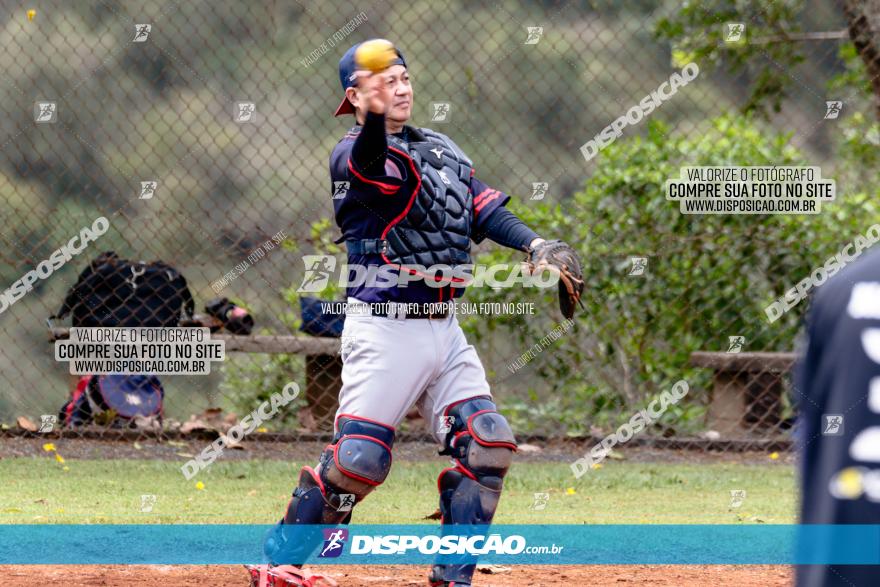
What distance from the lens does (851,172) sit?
944cm

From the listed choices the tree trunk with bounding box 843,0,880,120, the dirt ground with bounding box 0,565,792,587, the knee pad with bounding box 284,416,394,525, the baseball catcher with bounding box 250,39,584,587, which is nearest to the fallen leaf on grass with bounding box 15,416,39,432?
the dirt ground with bounding box 0,565,792,587

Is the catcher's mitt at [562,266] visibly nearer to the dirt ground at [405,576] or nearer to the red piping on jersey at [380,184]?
the red piping on jersey at [380,184]

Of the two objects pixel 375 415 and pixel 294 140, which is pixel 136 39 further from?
pixel 294 140

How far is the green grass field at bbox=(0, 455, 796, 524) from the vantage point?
5.52 meters

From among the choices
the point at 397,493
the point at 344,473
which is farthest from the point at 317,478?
the point at 397,493

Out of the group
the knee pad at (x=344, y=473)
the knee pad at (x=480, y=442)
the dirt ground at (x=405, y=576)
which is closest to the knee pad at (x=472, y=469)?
the knee pad at (x=480, y=442)

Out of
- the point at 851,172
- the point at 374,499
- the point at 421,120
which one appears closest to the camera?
the point at 374,499

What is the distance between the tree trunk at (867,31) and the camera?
7309 millimetres

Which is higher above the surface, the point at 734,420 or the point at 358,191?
the point at 358,191

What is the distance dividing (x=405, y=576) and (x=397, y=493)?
1.66m

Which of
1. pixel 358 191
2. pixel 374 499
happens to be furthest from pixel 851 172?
pixel 358 191

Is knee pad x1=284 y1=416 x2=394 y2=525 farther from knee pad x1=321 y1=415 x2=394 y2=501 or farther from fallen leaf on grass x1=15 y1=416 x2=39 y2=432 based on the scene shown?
fallen leaf on grass x1=15 y1=416 x2=39 y2=432

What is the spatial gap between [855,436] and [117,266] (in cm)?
632

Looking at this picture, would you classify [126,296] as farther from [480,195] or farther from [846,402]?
[846,402]
